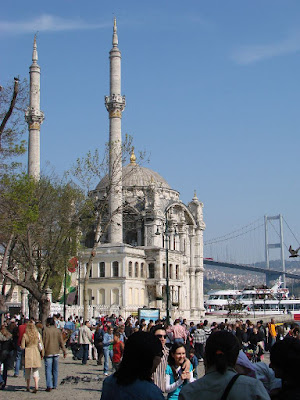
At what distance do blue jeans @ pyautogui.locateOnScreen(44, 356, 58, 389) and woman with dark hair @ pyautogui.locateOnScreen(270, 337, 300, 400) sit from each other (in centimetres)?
986

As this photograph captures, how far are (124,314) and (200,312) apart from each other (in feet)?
59.9

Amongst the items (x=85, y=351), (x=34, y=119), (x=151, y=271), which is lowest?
→ (x=85, y=351)

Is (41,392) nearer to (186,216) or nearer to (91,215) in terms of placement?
(91,215)

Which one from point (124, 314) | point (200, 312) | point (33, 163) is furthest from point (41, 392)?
point (200, 312)

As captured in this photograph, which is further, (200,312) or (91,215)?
(200,312)

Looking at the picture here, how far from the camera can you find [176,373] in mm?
8203

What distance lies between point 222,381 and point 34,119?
55.3 meters

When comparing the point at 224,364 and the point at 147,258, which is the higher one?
the point at 147,258

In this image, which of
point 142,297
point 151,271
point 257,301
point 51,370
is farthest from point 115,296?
point 51,370

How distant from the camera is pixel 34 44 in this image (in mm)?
60750

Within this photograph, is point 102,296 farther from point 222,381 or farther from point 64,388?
point 222,381

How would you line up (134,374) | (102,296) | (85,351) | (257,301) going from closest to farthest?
(134,374)
(85,351)
(102,296)
(257,301)

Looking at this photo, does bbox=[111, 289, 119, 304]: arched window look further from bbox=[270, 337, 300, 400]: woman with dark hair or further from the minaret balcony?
bbox=[270, 337, 300, 400]: woman with dark hair

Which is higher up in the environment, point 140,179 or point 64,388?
point 140,179
